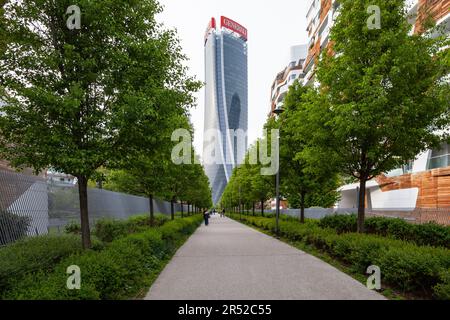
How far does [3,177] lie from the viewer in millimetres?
9711

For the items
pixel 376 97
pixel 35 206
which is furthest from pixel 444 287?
pixel 35 206

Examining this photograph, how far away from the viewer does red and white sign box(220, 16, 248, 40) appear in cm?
17775

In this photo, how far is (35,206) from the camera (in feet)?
38.0

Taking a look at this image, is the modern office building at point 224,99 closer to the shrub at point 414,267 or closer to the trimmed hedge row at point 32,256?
the trimmed hedge row at point 32,256

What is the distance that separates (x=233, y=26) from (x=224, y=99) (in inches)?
2043

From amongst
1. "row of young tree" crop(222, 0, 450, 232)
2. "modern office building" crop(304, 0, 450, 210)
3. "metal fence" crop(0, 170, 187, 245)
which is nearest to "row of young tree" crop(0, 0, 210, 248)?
"metal fence" crop(0, 170, 187, 245)

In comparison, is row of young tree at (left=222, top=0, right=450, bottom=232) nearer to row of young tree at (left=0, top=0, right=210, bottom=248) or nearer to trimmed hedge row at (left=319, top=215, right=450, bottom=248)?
trimmed hedge row at (left=319, top=215, right=450, bottom=248)

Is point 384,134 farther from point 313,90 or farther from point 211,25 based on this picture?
point 211,25

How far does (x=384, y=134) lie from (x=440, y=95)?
1.84 metres

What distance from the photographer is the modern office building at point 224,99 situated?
487 ft

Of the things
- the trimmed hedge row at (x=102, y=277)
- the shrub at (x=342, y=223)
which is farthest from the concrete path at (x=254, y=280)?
the shrub at (x=342, y=223)

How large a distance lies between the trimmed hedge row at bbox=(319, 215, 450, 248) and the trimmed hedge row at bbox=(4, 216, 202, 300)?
25.7 ft

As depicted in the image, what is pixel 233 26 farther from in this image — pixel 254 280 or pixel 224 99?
pixel 254 280
